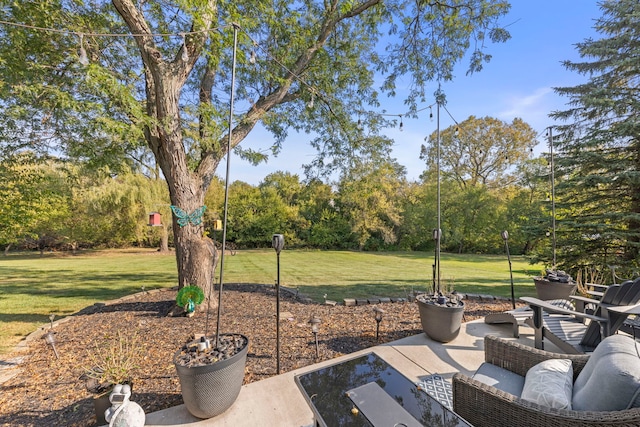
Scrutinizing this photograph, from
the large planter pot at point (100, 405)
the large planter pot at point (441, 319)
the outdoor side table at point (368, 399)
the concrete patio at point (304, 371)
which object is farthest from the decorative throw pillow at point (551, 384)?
the large planter pot at point (100, 405)

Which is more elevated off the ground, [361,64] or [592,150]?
[361,64]

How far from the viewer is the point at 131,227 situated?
602 inches

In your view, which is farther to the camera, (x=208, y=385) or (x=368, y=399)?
(x=208, y=385)

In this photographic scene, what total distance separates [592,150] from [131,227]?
20.0 meters

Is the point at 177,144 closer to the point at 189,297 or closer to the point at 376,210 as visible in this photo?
the point at 189,297

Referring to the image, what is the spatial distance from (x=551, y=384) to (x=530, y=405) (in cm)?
31

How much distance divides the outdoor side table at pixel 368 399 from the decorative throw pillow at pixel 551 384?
0.44m

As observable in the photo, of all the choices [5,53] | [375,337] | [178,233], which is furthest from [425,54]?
[5,53]

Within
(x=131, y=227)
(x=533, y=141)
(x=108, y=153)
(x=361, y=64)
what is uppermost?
(x=533, y=141)

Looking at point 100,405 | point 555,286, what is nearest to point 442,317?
point 555,286

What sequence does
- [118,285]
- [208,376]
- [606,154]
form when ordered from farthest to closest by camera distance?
1. [118,285]
2. [606,154]
3. [208,376]

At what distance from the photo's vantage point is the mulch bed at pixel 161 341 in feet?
7.21

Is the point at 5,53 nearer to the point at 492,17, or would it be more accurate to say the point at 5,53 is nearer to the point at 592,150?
the point at 492,17

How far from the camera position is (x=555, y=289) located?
13.9 ft
